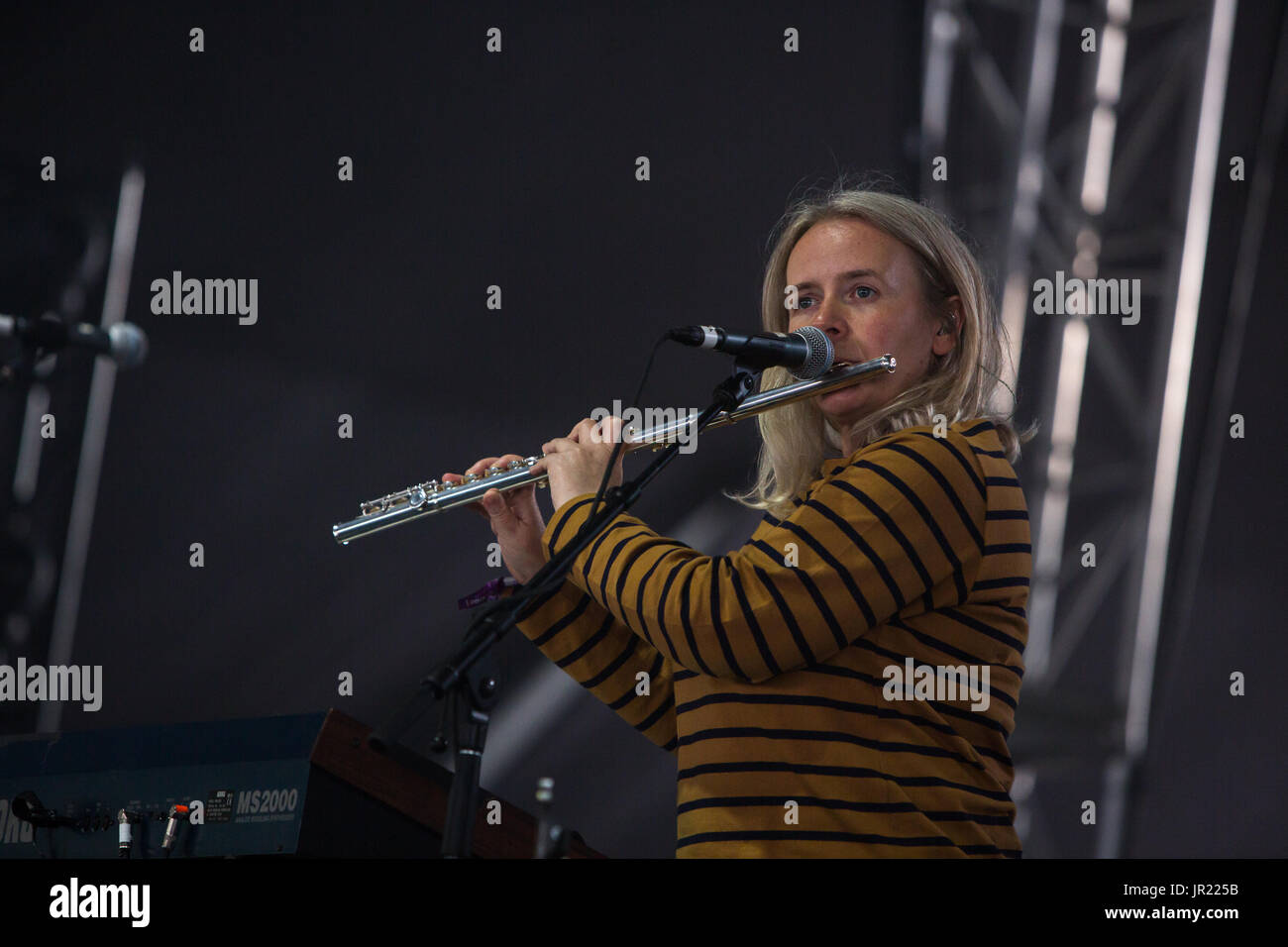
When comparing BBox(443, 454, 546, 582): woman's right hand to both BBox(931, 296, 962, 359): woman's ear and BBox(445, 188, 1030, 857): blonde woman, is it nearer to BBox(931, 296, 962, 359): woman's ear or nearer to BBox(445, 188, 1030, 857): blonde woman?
BBox(445, 188, 1030, 857): blonde woman

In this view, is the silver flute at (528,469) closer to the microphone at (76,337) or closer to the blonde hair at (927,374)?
the blonde hair at (927,374)

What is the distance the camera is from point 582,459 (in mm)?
1593

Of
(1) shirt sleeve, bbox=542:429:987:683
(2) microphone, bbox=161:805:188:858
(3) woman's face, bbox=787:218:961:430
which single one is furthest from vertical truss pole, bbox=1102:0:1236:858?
(2) microphone, bbox=161:805:188:858

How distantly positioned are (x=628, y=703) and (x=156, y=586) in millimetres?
2420

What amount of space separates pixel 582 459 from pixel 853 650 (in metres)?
0.40

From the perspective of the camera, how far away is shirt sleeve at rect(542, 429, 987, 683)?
139cm

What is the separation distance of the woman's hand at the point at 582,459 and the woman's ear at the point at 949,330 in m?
0.45

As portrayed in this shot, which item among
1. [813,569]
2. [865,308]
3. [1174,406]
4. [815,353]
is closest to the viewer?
[813,569]

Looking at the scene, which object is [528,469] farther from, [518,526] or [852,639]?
[852,639]

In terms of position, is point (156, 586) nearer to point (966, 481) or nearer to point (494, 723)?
point (494, 723)

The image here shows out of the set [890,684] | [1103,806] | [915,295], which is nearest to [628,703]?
[890,684]

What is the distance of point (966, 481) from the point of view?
4.83 ft

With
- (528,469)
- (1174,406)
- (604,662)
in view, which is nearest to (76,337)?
(528,469)

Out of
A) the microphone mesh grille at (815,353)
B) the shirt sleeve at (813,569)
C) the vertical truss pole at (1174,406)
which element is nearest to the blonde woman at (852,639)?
the shirt sleeve at (813,569)
